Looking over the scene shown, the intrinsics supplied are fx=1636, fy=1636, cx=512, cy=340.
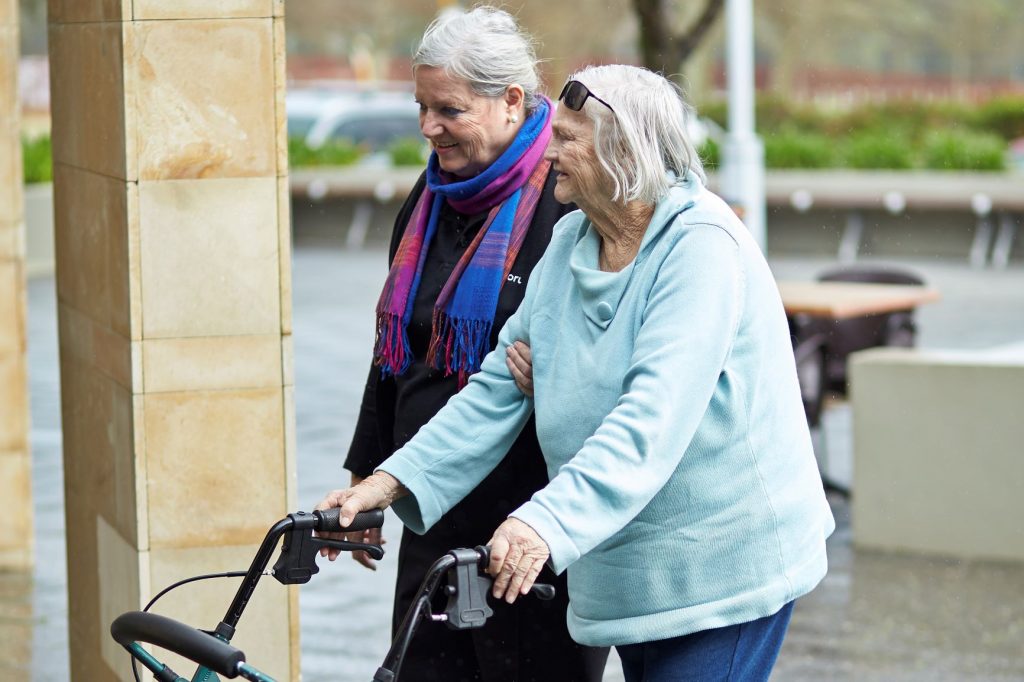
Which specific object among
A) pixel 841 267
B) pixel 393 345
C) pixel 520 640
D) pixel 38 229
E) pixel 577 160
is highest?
pixel 577 160

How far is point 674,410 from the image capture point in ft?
8.97

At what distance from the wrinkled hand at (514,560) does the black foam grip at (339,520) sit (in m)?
0.47

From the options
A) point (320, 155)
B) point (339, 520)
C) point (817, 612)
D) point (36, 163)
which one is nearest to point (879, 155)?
point (320, 155)

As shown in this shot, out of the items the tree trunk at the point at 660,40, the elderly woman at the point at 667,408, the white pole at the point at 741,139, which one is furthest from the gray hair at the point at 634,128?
the white pole at the point at 741,139

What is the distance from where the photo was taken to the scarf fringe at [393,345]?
3770 millimetres

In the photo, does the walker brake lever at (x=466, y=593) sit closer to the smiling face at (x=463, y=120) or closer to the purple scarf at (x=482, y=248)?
the purple scarf at (x=482, y=248)

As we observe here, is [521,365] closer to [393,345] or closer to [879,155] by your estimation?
[393,345]

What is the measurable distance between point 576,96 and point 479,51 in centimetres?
65

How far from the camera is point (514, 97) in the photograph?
11.8 feet

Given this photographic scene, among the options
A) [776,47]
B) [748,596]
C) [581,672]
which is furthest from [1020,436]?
[776,47]

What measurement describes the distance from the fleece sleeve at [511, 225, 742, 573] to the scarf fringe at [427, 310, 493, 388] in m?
0.78

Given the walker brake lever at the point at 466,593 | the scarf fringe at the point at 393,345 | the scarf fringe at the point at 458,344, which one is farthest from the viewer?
the scarf fringe at the point at 393,345

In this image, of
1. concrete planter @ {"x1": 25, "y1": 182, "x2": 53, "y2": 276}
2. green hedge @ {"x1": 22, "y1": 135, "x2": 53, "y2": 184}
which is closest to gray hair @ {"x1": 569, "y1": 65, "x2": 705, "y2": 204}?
concrete planter @ {"x1": 25, "y1": 182, "x2": 53, "y2": 276}

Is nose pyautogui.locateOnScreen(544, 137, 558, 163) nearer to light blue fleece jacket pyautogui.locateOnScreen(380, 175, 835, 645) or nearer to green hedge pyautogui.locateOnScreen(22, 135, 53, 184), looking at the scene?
light blue fleece jacket pyautogui.locateOnScreen(380, 175, 835, 645)
